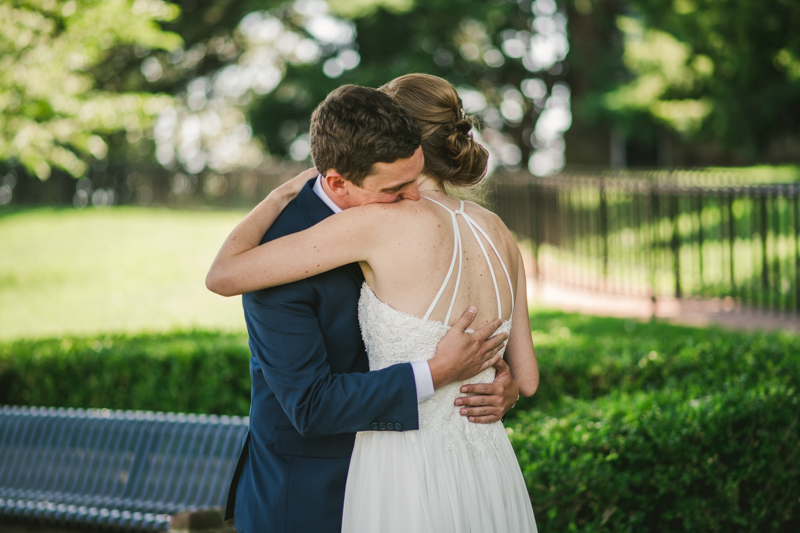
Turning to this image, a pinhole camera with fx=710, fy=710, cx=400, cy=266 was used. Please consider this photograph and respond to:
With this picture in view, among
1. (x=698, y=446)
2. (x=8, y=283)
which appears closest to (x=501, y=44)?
(x=8, y=283)

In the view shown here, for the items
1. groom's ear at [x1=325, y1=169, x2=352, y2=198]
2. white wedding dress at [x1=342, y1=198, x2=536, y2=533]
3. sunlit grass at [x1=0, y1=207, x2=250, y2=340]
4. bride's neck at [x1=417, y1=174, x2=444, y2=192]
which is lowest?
sunlit grass at [x1=0, y1=207, x2=250, y2=340]

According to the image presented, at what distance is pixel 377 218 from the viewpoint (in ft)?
6.72

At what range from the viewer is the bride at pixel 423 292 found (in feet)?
6.71

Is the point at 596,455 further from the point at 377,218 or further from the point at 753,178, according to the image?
the point at 753,178

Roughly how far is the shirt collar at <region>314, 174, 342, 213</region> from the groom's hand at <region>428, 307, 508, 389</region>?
19.8 inches

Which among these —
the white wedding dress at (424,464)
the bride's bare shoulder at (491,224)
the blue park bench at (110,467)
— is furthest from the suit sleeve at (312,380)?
the blue park bench at (110,467)

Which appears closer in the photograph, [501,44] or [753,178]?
[753,178]

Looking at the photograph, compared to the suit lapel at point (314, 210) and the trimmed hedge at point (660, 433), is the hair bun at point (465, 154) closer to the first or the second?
the suit lapel at point (314, 210)

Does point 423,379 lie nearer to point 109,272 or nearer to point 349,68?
point 109,272

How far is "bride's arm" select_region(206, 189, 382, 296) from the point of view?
2016 millimetres

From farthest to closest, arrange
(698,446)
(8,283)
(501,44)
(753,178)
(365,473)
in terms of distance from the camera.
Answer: (501,44)
(753,178)
(8,283)
(698,446)
(365,473)

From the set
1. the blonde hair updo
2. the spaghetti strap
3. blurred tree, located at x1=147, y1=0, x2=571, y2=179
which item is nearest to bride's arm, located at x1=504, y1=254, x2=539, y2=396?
the spaghetti strap

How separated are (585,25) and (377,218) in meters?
23.2

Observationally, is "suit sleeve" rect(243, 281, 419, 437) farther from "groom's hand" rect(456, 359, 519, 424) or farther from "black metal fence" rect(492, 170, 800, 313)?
"black metal fence" rect(492, 170, 800, 313)
